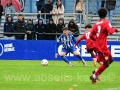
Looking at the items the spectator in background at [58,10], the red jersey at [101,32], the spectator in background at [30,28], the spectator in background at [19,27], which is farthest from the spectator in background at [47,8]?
the red jersey at [101,32]

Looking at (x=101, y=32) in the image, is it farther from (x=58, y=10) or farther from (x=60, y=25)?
(x=58, y=10)

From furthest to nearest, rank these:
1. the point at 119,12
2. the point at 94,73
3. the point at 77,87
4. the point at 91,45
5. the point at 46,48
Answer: the point at 119,12
the point at 46,48
the point at 91,45
the point at 94,73
the point at 77,87

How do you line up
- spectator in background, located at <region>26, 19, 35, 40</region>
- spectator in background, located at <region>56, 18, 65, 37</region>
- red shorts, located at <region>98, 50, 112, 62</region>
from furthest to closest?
1. spectator in background, located at <region>26, 19, 35, 40</region>
2. spectator in background, located at <region>56, 18, 65, 37</region>
3. red shorts, located at <region>98, 50, 112, 62</region>

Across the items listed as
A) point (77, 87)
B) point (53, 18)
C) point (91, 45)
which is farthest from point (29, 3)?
point (77, 87)

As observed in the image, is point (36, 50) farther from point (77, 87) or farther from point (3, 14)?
point (77, 87)

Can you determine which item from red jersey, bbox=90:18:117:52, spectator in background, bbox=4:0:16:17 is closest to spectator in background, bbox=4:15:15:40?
spectator in background, bbox=4:0:16:17

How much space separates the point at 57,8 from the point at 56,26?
1214mm

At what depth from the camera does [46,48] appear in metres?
30.1

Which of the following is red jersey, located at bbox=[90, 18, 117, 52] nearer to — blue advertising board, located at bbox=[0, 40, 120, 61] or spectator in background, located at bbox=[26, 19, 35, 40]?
blue advertising board, located at bbox=[0, 40, 120, 61]

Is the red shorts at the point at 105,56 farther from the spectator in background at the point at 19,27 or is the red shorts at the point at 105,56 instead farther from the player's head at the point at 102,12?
the spectator in background at the point at 19,27

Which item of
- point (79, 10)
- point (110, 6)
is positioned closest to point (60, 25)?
point (79, 10)

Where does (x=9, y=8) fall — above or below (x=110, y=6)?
below

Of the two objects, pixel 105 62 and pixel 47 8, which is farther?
pixel 47 8

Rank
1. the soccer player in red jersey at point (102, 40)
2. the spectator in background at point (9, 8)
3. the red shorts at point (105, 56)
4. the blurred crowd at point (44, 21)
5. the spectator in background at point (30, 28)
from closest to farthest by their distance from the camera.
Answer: the soccer player in red jersey at point (102, 40) → the red shorts at point (105, 56) → the blurred crowd at point (44, 21) → the spectator in background at point (30, 28) → the spectator in background at point (9, 8)
